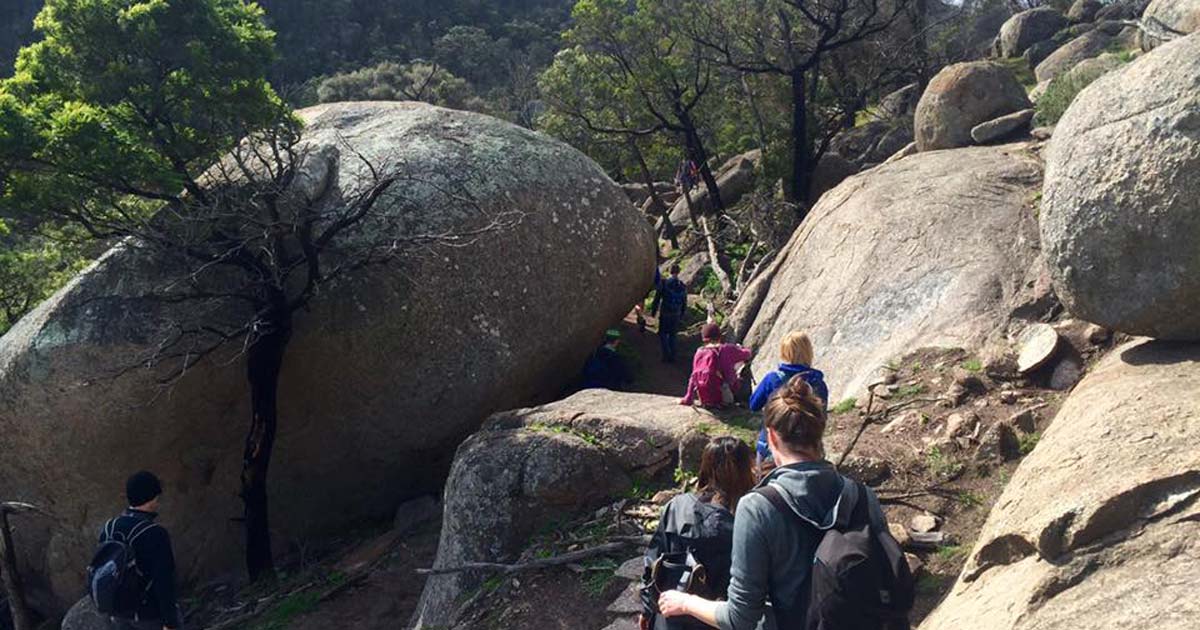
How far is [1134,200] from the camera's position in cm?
580

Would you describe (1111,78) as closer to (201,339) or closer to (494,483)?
(494,483)

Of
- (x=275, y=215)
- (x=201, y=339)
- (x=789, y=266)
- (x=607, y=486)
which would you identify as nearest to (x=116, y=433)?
(x=201, y=339)

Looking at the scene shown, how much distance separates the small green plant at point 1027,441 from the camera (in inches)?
259

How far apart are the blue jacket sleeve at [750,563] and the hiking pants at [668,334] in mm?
11265

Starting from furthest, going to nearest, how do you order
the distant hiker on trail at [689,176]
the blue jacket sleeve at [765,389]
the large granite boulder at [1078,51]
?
the large granite boulder at [1078,51] < the distant hiker on trail at [689,176] < the blue jacket sleeve at [765,389]

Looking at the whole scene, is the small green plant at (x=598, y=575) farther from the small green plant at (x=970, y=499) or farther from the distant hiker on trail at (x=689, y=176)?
the distant hiker on trail at (x=689, y=176)

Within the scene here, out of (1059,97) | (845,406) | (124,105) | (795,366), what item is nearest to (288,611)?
(124,105)

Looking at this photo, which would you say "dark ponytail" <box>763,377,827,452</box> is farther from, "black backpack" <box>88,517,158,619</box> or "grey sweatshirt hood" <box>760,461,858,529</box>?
"black backpack" <box>88,517,158,619</box>

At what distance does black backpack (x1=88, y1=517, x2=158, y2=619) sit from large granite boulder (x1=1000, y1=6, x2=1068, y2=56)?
3147 cm

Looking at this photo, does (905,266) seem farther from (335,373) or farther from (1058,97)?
(335,373)

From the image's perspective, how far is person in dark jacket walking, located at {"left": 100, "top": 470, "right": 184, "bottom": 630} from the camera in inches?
231

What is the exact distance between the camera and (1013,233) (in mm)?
9328

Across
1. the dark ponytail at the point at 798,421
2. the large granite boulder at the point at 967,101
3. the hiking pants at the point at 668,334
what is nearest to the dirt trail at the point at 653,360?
the hiking pants at the point at 668,334

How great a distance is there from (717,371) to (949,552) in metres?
3.05
